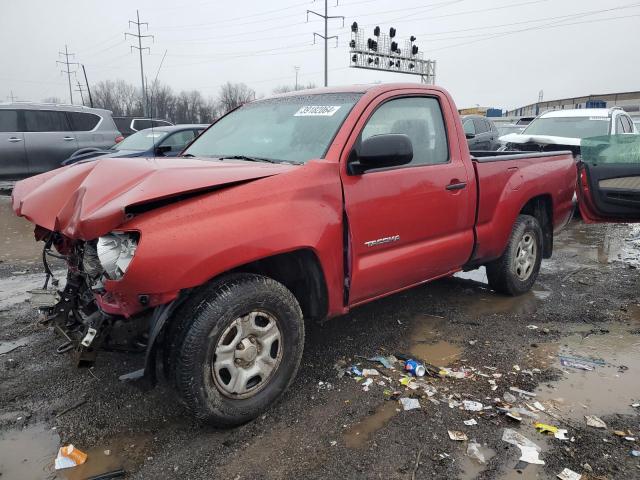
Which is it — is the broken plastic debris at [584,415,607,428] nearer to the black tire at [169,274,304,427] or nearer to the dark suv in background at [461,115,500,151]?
the black tire at [169,274,304,427]

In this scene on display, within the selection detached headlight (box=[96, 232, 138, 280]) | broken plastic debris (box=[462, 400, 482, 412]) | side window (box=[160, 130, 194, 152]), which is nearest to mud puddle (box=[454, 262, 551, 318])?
broken plastic debris (box=[462, 400, 482, 412])

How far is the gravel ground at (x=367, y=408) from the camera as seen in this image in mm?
2420

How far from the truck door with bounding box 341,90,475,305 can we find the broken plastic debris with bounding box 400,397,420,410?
67cm

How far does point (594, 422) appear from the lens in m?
2.76

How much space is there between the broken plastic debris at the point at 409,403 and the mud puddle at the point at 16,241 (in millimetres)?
5203

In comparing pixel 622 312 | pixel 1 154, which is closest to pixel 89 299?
pixel 622 312

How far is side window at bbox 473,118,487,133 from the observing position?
45.2 feet

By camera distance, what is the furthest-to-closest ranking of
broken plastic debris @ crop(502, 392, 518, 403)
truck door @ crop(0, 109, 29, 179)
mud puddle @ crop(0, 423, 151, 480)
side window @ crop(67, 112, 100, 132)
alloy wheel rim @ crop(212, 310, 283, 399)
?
1. side window @ crop(67, 112, 100, 132)
2. truck door @ crop(0, 109, 29, 179)
3. broken plastic debris @ crop(502, 392, 518, 403)
4. alloy wheel rim @ crop(212, 310, 283, 399)
5. mud puddle @ crop(0, 423, 151, 480)

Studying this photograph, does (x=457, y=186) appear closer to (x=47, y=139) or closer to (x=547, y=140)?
(x=547, y=140)

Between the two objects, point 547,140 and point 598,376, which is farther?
point 547,140

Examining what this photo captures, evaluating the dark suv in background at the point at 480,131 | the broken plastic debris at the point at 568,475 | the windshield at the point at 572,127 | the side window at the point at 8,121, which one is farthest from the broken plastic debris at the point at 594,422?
the side window at the point at 8,121

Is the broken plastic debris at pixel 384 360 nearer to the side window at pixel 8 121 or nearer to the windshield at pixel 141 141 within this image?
the windshield at pixel 141 141

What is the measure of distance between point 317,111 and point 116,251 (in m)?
1.69

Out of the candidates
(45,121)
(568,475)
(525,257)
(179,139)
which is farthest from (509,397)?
(45,121)
